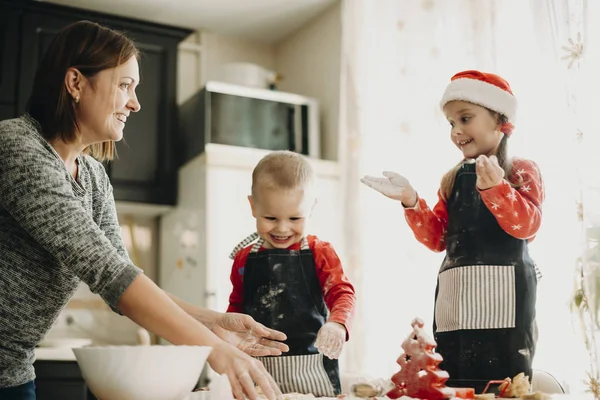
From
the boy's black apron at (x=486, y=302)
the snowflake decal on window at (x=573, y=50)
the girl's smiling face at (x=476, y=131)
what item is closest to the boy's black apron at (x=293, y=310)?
the boy's black apron at (x=486, y=302)

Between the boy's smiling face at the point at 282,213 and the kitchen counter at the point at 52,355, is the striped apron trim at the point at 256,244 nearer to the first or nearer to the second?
the boy's smiling face at the point at 282,213

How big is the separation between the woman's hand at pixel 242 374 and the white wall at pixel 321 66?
2.39 meters

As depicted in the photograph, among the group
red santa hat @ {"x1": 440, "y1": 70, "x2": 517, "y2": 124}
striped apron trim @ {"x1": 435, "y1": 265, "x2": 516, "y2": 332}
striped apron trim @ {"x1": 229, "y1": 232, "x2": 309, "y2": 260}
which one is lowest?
striped apron trim @ {"x1": 435, "y1": 265, "x2": 516, "y2": 332}

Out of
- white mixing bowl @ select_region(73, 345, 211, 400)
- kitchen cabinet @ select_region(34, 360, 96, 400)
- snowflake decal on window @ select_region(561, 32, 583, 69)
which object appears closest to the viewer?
white mixing bowl @ select_region(73, 345, 211, 400)

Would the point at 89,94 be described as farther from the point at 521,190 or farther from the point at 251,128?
the point at 251,128

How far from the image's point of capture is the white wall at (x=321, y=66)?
3178 mm

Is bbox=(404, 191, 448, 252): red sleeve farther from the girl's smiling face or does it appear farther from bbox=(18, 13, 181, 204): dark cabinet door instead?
bbox=(18, 13, 181, 204): dark cabinet door

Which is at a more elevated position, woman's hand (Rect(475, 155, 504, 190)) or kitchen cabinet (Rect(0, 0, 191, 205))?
kitchen cabinet (Rect(0, 0, 191, 205))

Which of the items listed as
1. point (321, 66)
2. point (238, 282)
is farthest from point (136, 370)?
point (321, 66)

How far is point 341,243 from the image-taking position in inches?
114

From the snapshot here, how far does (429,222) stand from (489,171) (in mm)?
228

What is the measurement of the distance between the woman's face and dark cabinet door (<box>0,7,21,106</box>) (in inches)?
71.2

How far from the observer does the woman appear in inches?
32.6

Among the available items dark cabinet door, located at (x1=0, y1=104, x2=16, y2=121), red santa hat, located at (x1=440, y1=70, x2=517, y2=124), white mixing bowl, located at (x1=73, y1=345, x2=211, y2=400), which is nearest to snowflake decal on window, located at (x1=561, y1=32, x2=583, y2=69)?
red santa hat, located at (x1=440, y1=70, x2=517, y2=124)
